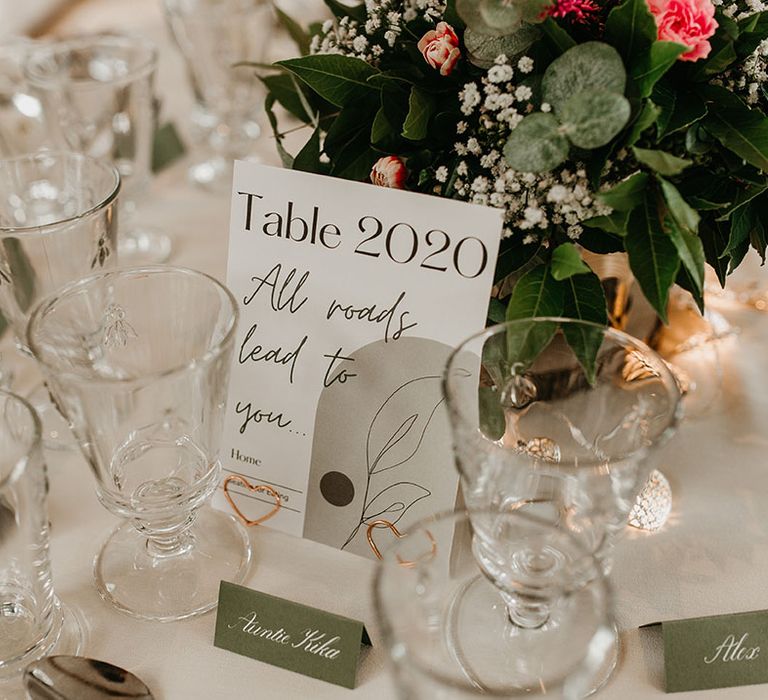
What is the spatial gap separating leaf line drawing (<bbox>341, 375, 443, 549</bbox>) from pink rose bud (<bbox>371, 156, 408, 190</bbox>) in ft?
0.52

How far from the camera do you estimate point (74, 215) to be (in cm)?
83

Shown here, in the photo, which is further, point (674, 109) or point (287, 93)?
point (287, 93)

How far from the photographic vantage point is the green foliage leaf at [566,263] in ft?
→ 2.10

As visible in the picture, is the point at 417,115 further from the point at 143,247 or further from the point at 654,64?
the point at 143,247

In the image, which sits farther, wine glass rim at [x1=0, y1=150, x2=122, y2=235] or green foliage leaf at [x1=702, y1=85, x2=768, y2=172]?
wine glass rim at [x1=0, y1=150, x2=122, y2=235]

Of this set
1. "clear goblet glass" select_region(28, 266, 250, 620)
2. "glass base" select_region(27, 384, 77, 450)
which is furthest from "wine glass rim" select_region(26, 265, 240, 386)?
"glass base" select_region(27, 384, 77, 450)

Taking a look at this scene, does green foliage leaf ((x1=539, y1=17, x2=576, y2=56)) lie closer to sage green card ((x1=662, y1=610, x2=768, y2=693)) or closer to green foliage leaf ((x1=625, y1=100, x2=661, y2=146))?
green foliage leaf ((x1=625, y1=100, x2=661, y2=146))

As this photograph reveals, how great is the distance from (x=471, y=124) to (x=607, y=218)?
0.14 meters

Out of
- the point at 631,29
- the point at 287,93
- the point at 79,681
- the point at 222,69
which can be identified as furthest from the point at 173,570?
the point at 222,69

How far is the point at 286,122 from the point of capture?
1485 mm

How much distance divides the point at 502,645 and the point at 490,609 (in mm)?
35

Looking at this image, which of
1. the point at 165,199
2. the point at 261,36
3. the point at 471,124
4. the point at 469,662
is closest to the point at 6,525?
the point at 469,662

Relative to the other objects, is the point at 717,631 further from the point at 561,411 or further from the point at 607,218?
the point at 607,218

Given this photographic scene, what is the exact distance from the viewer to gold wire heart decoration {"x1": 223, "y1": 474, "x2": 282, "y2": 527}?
0.79m
